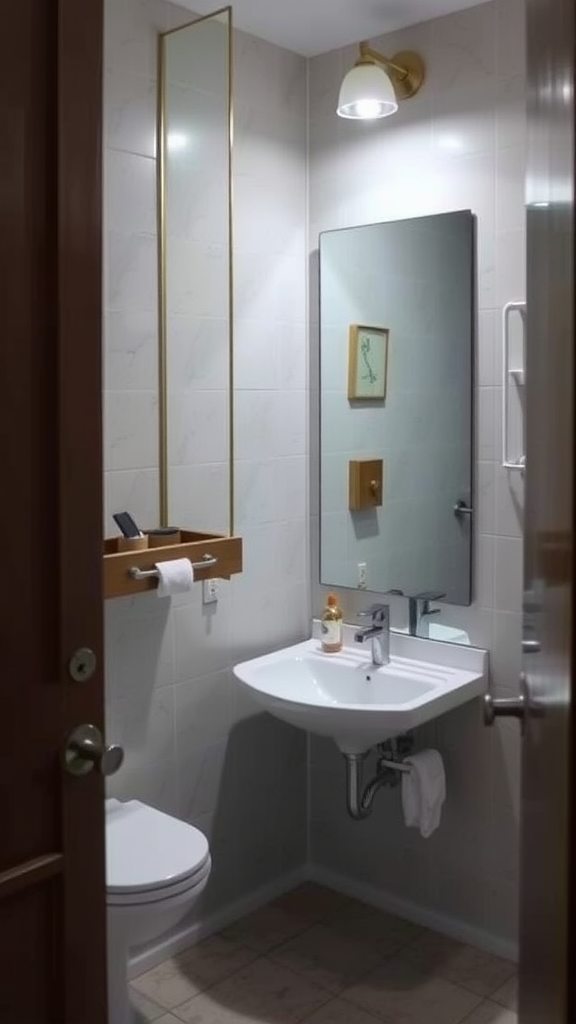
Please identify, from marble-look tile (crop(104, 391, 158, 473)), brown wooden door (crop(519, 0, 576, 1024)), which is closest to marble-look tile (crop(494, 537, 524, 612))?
marble-look tile (crop(104, 391, 158, 473))

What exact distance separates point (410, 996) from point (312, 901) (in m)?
0.57

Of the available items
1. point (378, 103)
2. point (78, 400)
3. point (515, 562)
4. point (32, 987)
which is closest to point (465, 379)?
point (515, 562)

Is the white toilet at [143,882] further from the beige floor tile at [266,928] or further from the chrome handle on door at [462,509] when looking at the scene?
the chrome handle on door at [462,509]

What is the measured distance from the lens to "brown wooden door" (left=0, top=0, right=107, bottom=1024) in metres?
1.42

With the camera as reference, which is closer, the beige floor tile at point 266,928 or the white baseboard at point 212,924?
the white baseboard at point 212,924

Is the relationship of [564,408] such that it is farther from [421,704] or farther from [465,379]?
[465,379]

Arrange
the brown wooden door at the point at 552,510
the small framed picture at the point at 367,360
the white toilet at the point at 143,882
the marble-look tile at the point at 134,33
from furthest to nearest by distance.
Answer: the small framed picture at the point at 367,360, the marble-look tile at the point at 134,33, the white toilet at the point at 143,882, the brown wooden door at the point at 552,510

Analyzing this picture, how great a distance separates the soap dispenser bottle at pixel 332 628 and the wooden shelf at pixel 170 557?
1.58 feet

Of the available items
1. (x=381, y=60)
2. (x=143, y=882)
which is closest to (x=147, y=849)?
(x=143, y=882)

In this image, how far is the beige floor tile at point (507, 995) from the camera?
251 cm

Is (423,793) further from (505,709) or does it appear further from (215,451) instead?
(505,709)

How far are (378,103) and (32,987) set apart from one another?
2200mm

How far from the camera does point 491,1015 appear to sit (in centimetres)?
247

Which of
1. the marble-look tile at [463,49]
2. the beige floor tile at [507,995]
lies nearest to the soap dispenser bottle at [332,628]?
the beige floor tile at [507,995]
